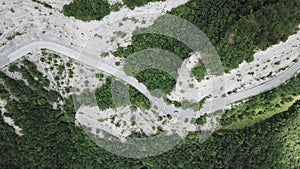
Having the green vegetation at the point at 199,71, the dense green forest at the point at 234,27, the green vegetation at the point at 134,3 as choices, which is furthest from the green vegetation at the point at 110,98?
the green vegetation at the point at 134,3

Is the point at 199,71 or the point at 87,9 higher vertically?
the point at 87,9

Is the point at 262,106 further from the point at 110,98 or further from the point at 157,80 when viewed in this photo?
the point at 110,98

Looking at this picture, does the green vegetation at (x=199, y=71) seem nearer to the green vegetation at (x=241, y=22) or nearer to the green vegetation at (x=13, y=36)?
the green vegetation at (x=241, y=22)

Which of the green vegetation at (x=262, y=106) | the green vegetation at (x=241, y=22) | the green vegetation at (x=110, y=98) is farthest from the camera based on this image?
the green vegetation at (x=262, y=106)

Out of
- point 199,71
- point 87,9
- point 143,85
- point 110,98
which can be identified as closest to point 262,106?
point 199,71

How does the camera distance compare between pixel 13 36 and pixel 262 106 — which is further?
pixel 262 106

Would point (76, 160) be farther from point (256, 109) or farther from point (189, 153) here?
point (256, 109)
